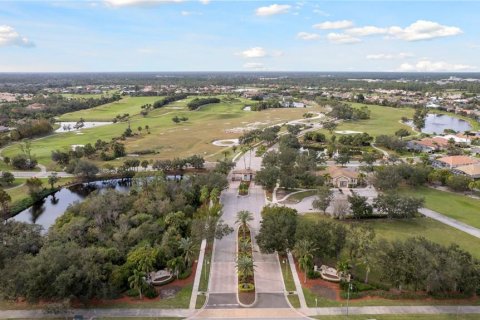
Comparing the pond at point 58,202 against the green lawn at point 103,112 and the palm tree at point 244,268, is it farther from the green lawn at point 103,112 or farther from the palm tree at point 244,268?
the green lawn at point 103,112

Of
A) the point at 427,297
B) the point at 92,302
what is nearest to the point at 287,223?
the point at 427,297

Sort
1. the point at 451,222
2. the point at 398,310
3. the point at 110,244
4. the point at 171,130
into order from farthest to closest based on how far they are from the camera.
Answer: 1. the point at 171,130
2. the point at 451,222
3. the point at 110,244
4. the point at 398,310

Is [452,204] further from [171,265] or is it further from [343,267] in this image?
[171,265]

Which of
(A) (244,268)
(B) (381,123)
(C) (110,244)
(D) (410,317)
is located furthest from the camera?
(B) (381,123)

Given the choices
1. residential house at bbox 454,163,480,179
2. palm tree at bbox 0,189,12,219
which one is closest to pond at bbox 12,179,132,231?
palm tree at bbox 0,189,12,219

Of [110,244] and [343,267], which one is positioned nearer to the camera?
[343,267]

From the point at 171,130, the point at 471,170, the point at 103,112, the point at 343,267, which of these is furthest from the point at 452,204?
the point at 103,112

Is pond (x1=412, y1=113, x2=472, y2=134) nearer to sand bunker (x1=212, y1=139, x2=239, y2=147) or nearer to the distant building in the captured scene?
the distant building

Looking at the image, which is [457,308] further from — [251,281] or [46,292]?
[46,292]
